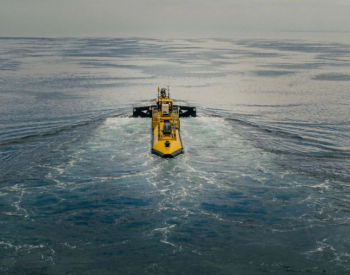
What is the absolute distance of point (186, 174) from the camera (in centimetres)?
5997

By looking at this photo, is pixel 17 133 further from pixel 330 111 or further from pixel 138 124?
pixel 330 111

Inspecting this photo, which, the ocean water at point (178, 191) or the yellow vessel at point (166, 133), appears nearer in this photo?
the ocean water at point (178, 191)

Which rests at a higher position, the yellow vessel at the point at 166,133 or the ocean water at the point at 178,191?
the yellow vessel at the point at 166,133

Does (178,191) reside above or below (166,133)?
below

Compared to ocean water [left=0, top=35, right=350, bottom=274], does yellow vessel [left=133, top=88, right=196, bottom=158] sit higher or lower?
higher

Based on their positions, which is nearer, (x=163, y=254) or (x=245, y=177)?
(x=163, y=254)

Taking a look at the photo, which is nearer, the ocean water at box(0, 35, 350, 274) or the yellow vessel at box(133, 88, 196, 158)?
the ocean water at box(0, 35, 350, 274)

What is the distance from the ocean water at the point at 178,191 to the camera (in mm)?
38906

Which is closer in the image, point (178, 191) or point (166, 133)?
point (178, 191)

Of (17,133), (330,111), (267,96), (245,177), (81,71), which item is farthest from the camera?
(81,71)

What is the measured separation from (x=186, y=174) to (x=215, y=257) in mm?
22169

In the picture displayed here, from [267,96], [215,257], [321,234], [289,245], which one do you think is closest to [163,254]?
[215,257]

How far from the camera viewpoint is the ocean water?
38906 mm

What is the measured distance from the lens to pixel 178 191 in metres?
53.9
